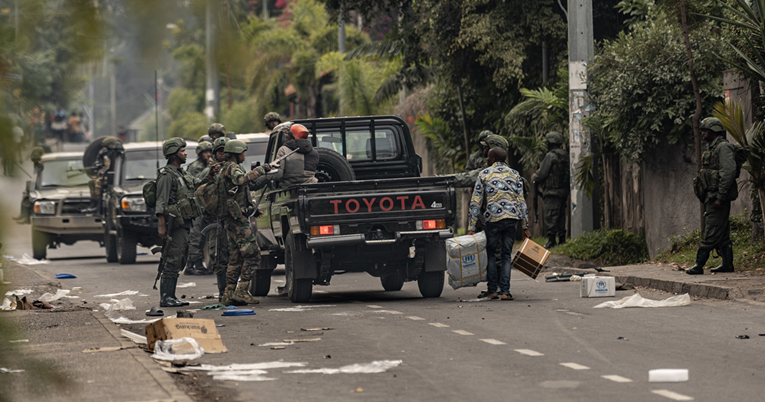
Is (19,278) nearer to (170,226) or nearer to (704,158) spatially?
(170,226)

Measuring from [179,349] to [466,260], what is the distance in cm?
465

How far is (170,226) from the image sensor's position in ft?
39.9

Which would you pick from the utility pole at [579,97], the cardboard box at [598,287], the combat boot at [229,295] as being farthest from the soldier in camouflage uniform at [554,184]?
the combat boot at [229,295]

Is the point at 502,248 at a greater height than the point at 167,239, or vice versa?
the point at 167,239

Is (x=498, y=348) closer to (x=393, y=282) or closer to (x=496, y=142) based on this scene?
(x=496, y=142)

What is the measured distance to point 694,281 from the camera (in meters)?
12.3

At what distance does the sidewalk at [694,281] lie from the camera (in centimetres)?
1144

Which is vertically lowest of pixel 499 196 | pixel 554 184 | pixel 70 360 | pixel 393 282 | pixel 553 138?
pixel 393 282

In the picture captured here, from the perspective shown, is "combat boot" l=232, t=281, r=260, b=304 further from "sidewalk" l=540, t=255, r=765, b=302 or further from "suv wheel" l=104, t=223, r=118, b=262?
"suv wheel" l=104, t=223, r=118, b=262

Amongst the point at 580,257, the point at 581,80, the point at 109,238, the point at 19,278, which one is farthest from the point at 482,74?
the point at 19,278

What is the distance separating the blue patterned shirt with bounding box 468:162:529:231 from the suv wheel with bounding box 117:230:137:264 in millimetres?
10718

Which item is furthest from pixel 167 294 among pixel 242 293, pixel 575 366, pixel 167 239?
pixel 575 366

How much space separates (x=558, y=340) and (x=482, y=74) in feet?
46.7

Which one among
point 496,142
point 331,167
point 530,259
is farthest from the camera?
point 331,167
